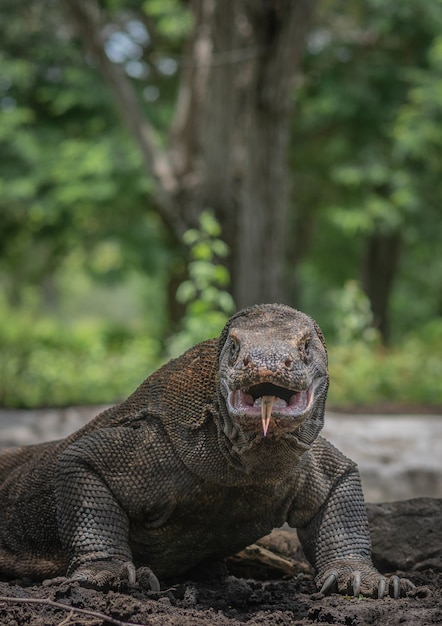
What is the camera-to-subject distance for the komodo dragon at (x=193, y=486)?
3049mm

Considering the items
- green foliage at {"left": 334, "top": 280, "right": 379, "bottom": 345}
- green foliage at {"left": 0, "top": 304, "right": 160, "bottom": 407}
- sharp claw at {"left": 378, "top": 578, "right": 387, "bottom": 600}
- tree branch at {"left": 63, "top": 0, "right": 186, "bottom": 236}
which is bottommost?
sharp claw at {"left": 378, "top": 578, "right": 387, "bottom": 600}

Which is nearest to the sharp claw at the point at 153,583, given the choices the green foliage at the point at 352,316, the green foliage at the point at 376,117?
the green foliage at the point at 352,316

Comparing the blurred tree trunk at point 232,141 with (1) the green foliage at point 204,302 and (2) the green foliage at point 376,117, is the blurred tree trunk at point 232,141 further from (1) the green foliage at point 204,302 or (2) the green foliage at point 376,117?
(2) the green foliage at point 376,117

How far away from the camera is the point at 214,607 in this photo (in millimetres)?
3201

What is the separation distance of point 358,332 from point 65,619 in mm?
11275

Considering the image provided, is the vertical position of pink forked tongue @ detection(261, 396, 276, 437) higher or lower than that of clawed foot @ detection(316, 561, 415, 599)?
higher

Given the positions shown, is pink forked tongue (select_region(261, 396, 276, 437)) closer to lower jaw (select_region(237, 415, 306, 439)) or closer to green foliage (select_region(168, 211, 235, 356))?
lower jaw (select_region(237, 415, 306, 439))

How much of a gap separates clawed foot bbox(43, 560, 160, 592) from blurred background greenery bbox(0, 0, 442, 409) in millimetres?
5463

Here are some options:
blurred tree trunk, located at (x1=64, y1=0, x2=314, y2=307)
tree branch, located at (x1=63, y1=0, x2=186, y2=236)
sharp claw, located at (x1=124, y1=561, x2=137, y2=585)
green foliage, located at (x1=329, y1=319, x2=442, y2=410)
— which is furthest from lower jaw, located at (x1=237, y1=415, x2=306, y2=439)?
tree branch, located at (x1=63, y1=0, x2=186, y2=236)

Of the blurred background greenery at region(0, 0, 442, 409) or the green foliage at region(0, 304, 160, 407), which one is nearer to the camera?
the green foliage at region(0, 304, 160, 407)

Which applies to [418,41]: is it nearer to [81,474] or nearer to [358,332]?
[358,332]

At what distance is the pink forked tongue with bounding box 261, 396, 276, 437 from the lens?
8.80 feet

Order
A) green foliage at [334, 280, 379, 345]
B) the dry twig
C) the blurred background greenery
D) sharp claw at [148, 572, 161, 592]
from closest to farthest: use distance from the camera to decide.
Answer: the dry twig
sharp claw at [148, 572, 161, 592]
the blurred background greenery
green foliage at [334, 280, 379, 345]

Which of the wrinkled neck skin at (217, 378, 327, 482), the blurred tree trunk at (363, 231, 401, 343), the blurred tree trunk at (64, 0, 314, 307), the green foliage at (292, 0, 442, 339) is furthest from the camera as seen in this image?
the blurred tree trunk at (363, 231, 401, 343)
